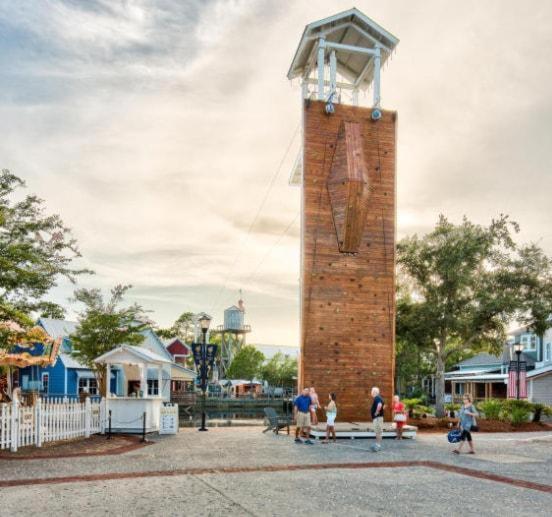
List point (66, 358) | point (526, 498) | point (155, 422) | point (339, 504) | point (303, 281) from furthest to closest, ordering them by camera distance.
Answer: point (66, 358) → point (303, 281) → point (155, 422) → point (526, 498) → point (339, 504)

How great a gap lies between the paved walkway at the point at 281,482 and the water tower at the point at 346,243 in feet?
22.2

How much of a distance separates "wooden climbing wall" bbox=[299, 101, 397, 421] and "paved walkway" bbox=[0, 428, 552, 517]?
6.72 metres

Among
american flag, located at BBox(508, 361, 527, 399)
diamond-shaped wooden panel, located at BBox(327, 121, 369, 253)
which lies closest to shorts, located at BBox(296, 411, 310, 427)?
diamond-shaped wooden panel, located at BBox(327, 121, 369, 253)

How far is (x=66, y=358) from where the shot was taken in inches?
1784

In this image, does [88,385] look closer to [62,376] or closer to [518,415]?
[62,376]

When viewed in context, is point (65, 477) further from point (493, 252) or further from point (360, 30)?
point (493, 252)

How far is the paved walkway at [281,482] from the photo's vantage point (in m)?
9.71

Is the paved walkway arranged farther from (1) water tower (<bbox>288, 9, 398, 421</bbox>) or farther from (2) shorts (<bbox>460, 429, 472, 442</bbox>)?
(1) water tower (<bbox>288, 9, 398, 421</bbox>)

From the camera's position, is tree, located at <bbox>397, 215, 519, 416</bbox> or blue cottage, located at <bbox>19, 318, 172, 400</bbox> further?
blue cottage, located at <bbox>19, 318, 172, 400</bbox>

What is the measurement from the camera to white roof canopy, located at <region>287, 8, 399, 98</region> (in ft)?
89.0

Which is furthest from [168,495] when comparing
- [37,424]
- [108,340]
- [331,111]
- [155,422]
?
[108,340]

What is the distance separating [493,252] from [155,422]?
19222 mm

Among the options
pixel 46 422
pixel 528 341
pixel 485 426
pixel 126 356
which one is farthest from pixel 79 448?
pixel 528 341

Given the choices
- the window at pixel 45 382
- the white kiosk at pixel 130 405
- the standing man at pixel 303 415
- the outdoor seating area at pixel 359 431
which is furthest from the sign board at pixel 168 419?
the window at pixel 45 382
